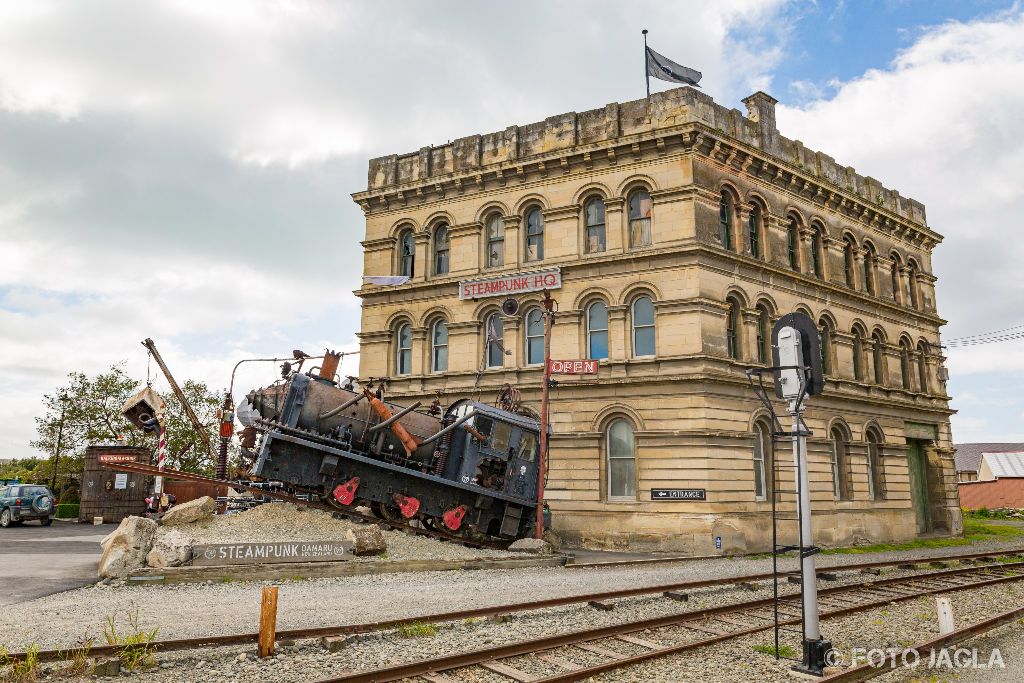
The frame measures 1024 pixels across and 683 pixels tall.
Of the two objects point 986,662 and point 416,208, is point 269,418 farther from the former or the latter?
point 986,662

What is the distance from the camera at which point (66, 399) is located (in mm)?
43438

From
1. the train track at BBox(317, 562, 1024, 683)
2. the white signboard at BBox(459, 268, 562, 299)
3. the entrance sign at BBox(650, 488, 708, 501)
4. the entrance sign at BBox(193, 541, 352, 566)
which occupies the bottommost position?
the train track at BBox(317, 562, 1024, 683)

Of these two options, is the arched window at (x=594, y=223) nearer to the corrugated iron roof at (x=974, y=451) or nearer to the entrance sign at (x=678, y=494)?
the entrance sign at (x=678, y=494)

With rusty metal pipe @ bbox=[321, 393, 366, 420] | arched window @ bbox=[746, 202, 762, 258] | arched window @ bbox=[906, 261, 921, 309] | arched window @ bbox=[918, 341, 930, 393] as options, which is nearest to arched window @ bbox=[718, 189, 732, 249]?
arched window @ bbox=[746, 202, 762, 258]

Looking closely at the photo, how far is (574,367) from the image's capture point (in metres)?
21.6

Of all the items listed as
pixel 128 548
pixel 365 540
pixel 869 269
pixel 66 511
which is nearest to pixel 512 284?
pixel 365 540

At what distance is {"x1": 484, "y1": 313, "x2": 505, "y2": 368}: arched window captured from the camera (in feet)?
82.3

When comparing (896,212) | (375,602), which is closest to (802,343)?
(375,602)

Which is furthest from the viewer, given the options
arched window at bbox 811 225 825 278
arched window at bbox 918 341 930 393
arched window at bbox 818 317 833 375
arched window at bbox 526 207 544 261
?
arched window at bbox 918 341 930 393

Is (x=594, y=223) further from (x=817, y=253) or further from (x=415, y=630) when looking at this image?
(x=415, y=630)

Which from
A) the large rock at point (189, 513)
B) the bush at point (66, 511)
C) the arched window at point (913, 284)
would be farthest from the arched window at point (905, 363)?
the bush at point (66, 511)

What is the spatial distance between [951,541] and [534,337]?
1798 cm

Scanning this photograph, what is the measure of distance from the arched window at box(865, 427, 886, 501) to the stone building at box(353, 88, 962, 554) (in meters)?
0.09

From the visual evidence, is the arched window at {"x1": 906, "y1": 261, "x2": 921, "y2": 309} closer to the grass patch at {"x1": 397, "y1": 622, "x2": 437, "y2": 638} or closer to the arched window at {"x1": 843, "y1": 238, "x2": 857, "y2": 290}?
the arched window at {"x1": 843, "y1": 238, "x2": 857, "y2": 290}
